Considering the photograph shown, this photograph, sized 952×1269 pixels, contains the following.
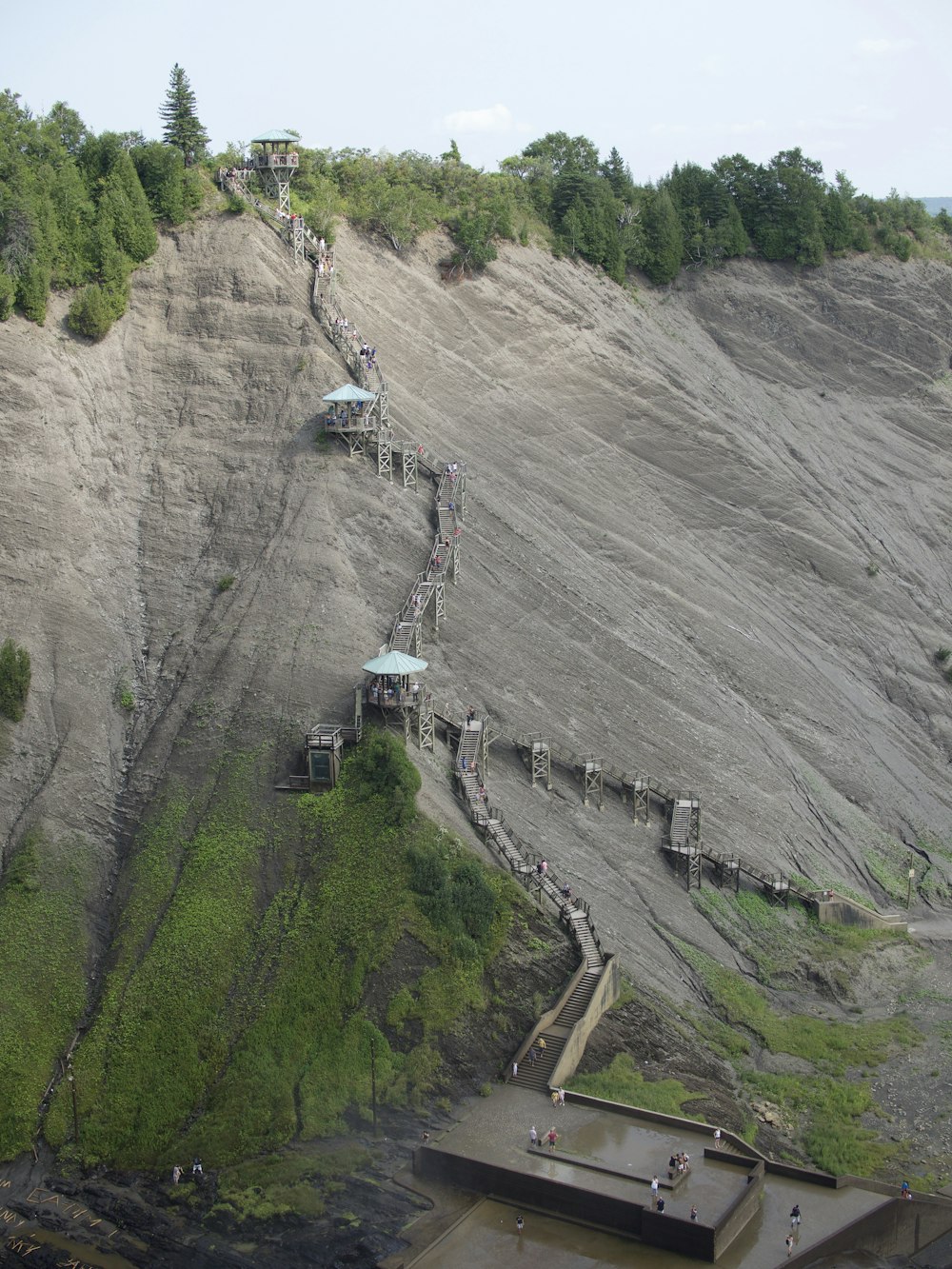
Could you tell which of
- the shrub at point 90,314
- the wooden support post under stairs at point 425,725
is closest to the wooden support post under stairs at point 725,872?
the wooden support post under stairs at point 425,725

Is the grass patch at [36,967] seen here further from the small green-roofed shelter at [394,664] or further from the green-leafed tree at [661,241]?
the green-leafed tree at [661,241]

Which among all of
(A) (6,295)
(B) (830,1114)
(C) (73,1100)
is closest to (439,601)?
(A) (6,295)

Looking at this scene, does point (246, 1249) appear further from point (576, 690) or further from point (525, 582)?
point (525, 582)

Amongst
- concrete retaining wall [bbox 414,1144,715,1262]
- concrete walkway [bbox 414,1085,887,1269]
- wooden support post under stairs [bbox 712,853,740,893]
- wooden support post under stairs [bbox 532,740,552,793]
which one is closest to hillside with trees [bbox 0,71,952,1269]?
wooden support post under stairs [bbox 532,740,552,793]

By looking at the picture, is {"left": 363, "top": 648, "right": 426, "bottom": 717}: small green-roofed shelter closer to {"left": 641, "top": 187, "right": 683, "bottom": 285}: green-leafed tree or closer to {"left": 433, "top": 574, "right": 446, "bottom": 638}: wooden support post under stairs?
{"left": 433, "top": 574, "right": 446, "bottom": 638}: wooden support post under stairs

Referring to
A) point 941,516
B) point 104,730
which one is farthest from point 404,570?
point 941,516
